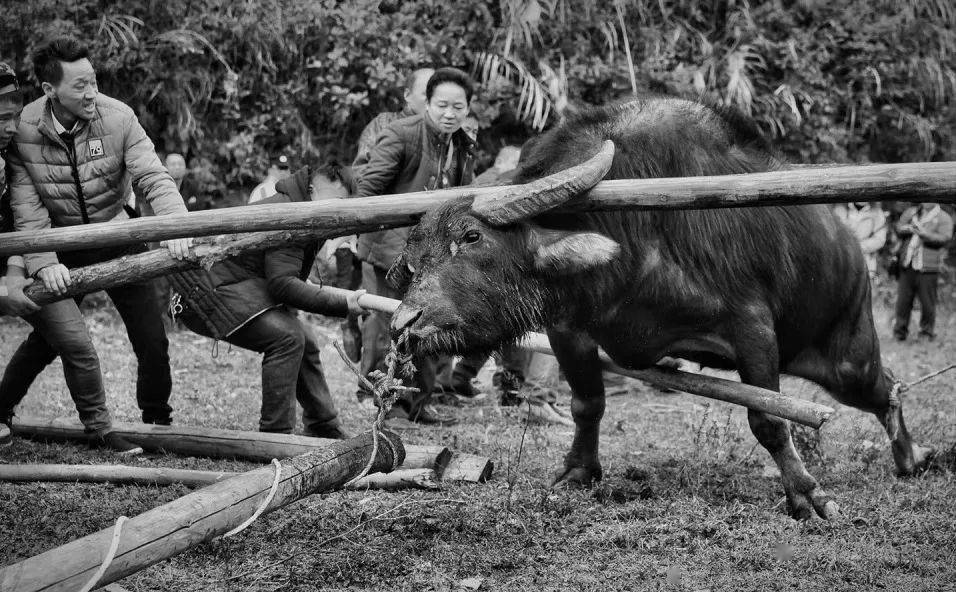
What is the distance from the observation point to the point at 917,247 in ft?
44.8

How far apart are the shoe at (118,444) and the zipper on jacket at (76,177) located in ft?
4.48

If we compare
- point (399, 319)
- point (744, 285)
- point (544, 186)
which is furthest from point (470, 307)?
point (744, 285)

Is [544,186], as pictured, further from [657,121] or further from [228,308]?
[228,308]

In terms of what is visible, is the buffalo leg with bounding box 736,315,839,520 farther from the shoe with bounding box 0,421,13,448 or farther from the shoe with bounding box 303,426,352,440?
the shoe with bounding box 0,421,13,448

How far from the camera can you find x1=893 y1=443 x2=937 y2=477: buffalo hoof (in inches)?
237

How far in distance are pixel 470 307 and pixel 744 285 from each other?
5.50 ft

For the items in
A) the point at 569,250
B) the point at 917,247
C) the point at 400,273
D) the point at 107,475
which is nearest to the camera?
the point at 569,250

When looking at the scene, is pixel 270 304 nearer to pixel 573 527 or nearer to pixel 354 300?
pixel 354 300

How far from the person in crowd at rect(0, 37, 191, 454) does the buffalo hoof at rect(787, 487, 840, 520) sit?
3.87 metres

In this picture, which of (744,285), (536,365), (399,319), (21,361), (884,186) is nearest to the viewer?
(884,186)

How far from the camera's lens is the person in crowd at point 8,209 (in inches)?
203

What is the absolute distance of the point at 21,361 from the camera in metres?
6.14

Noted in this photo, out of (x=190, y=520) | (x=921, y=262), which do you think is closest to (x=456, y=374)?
(x=190, y=520)

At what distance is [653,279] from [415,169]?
9.32 feet
